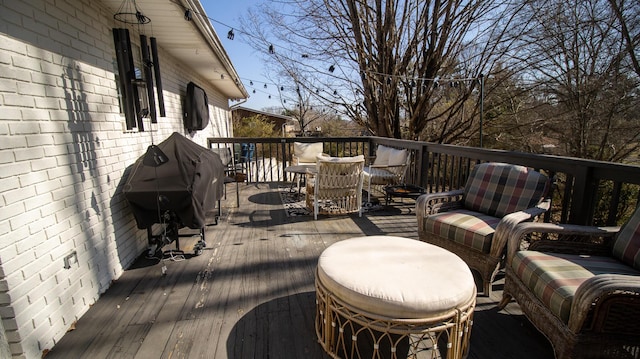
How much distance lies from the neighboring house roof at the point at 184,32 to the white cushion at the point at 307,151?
187cm

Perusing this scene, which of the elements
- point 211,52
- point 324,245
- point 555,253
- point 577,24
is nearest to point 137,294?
point 324,245

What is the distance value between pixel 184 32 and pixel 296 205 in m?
2.66

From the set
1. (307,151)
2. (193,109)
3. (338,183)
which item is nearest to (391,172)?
(338,183)

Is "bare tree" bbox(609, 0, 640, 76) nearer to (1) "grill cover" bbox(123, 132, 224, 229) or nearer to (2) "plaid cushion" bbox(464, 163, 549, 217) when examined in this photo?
(2) "plaid cushion" bbox(464, 163, 549, 217)

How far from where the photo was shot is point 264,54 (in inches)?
A: 396

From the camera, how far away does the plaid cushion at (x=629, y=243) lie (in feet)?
5.32

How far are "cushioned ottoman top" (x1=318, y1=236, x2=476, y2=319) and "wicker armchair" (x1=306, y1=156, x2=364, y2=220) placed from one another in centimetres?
188

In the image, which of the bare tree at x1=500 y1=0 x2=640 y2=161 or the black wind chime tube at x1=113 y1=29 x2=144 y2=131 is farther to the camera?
the bare tree at x1=500 y1=0 x2=640 y2=161

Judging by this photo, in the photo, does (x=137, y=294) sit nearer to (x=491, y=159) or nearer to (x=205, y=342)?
(x=205, y=342)

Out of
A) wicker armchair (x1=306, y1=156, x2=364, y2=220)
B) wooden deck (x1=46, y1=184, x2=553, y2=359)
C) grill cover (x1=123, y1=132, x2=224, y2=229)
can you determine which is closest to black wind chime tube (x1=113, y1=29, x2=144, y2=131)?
grill cover (x1=123, y1=132, x2=224, y2=229)

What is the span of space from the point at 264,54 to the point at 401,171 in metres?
7.56

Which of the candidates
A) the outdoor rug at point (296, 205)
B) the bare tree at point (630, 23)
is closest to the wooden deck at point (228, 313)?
the outdoor rug at point (296, 205)

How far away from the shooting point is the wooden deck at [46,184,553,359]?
65.8 inches

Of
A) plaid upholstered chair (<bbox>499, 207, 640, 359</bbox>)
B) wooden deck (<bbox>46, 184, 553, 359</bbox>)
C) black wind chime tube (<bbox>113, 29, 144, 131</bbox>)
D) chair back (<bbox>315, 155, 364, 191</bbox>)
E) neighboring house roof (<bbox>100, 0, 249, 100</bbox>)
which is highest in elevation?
neighboring house roof (<bbox>100, 0, 249, 100</bbox>)
